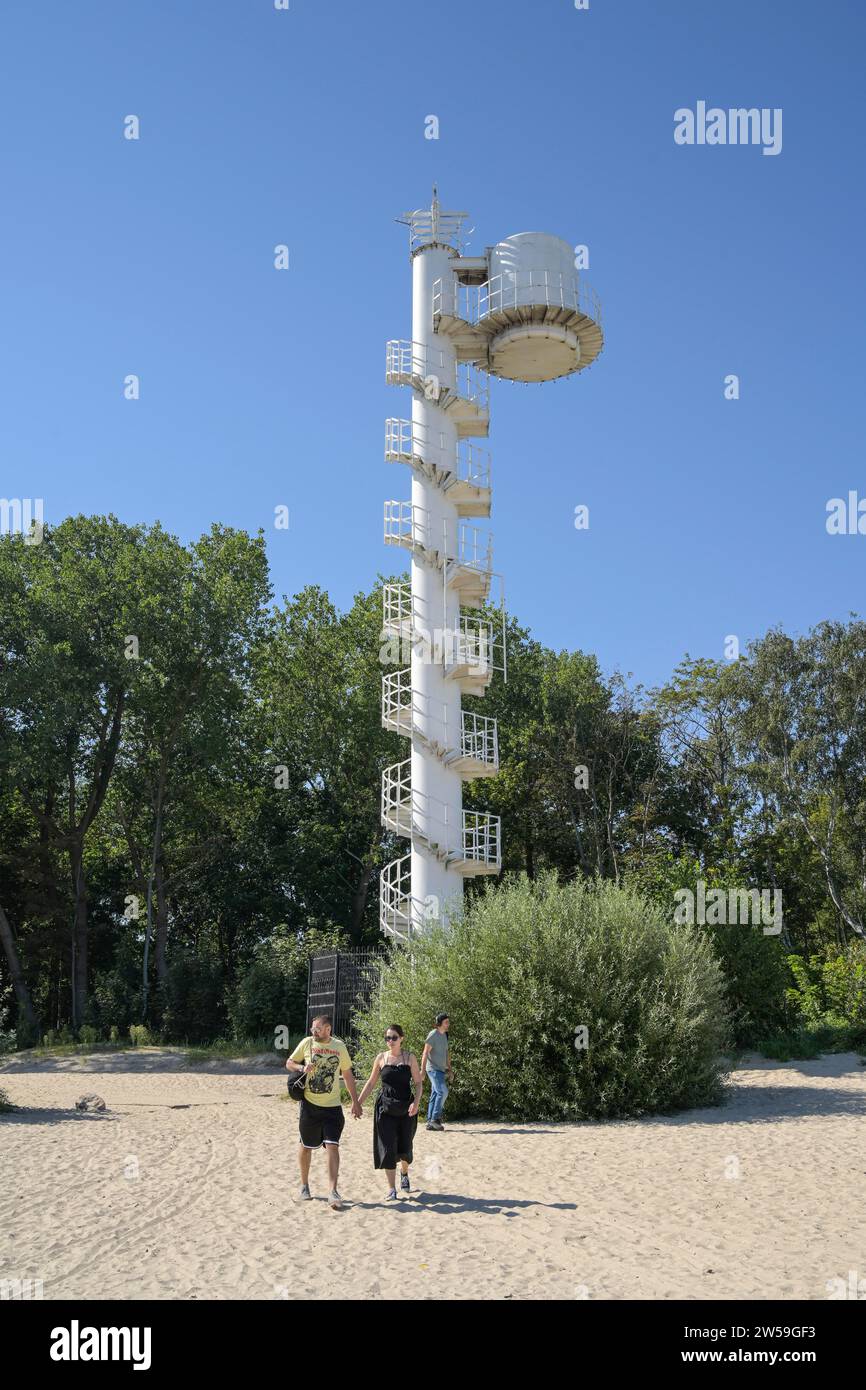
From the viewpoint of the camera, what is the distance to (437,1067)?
1596cm

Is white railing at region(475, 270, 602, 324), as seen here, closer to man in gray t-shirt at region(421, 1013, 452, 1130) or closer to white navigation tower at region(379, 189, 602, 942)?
white navigation tower at region(379, 189, 602, 942)

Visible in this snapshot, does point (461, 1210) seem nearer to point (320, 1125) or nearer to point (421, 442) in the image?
point (320, 1125)

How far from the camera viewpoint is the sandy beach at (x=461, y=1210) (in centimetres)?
787

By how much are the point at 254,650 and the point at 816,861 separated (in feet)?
77.1

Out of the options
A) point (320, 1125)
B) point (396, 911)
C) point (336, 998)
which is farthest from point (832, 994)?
point (320, 1125)

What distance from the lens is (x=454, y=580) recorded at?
29094 mm

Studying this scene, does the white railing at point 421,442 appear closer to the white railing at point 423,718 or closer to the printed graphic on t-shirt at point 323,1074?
the white railing at point 423,718

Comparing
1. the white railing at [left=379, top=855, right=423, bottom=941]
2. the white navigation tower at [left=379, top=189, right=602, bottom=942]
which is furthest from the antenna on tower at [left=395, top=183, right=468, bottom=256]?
the white railing at [left=379, top=855, right=423, bottom=941]

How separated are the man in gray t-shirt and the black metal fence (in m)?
8.50

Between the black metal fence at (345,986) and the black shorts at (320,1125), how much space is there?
14014 mm

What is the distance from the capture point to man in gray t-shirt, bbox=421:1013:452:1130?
15.9 metres

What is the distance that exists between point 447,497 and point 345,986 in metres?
12.7
